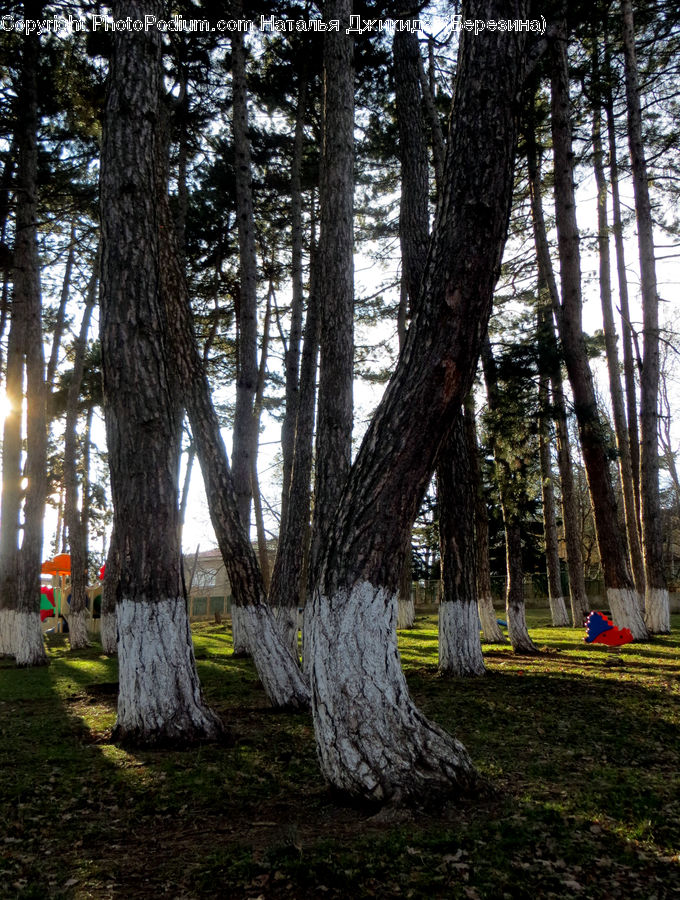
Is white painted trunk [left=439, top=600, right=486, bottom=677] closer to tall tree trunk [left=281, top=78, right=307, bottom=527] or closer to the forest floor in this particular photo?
the forest floor

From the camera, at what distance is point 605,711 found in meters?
6.27

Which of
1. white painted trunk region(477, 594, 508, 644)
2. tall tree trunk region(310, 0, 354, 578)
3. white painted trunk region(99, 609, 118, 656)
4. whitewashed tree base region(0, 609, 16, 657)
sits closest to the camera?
tall tree trunk region(310, 0, 354, 578)

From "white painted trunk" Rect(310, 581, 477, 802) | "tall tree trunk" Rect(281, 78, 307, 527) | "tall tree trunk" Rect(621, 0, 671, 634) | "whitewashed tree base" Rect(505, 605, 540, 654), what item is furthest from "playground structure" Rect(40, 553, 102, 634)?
"white painted trunk" Rect(310, 581, 477, 802)

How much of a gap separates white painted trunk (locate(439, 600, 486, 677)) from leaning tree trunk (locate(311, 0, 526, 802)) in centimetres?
464

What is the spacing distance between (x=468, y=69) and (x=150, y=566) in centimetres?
422

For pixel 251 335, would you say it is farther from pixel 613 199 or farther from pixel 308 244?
pixel 613 199

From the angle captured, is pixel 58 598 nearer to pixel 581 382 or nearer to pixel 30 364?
pixel 30 364

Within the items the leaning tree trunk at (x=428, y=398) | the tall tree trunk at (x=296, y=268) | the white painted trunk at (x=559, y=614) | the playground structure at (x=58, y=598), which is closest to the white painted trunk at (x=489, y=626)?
A: the tall tree trunk at (x=296, y=268)

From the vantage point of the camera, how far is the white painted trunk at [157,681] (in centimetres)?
510

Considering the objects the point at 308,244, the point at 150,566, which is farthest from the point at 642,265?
the point at 150,566

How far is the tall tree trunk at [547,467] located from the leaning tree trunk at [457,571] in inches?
131

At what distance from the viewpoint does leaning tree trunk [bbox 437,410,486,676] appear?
8344 millimetres

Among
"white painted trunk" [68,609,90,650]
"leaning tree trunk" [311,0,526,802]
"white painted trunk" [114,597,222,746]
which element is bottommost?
"white painted trunk" [68,609,90,650]

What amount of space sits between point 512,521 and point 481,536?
1.21 m
